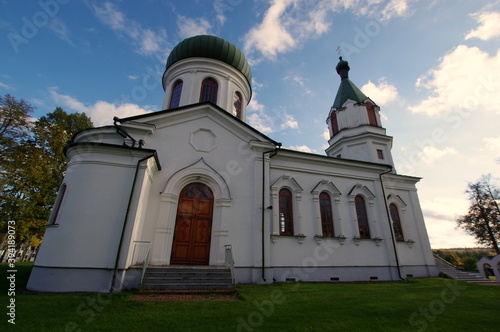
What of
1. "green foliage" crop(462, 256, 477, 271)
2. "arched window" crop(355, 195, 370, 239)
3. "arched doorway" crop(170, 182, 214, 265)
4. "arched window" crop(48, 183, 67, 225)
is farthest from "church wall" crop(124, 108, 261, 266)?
"green foliage" crop(462, 256, 477, 271)

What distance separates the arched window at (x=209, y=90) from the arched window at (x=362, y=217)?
1035cm

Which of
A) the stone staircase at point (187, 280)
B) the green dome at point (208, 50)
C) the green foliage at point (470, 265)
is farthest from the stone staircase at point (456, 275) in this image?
the green dome at point (208, 50)

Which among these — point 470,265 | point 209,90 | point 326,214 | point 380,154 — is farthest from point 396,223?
point 470,265

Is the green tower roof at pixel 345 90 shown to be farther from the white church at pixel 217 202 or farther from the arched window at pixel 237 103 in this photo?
the arched window at pixel 237 103

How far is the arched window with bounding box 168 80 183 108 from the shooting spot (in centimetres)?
1413

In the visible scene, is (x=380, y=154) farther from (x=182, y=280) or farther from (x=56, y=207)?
(x=56, y=207)

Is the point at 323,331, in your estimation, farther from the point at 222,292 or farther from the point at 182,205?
the point at 182,205

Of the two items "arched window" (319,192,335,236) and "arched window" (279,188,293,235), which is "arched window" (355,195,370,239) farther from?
"arched window" (279,188,293,235)

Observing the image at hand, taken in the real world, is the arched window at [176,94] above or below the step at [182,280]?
above

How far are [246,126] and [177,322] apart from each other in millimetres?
8610

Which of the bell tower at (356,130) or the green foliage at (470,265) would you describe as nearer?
the bell tower at (356,130)

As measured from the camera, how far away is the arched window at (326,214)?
1201 centimetres

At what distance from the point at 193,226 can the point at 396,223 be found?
1205 cm

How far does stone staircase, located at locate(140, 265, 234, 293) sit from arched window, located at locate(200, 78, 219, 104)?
386 inches
